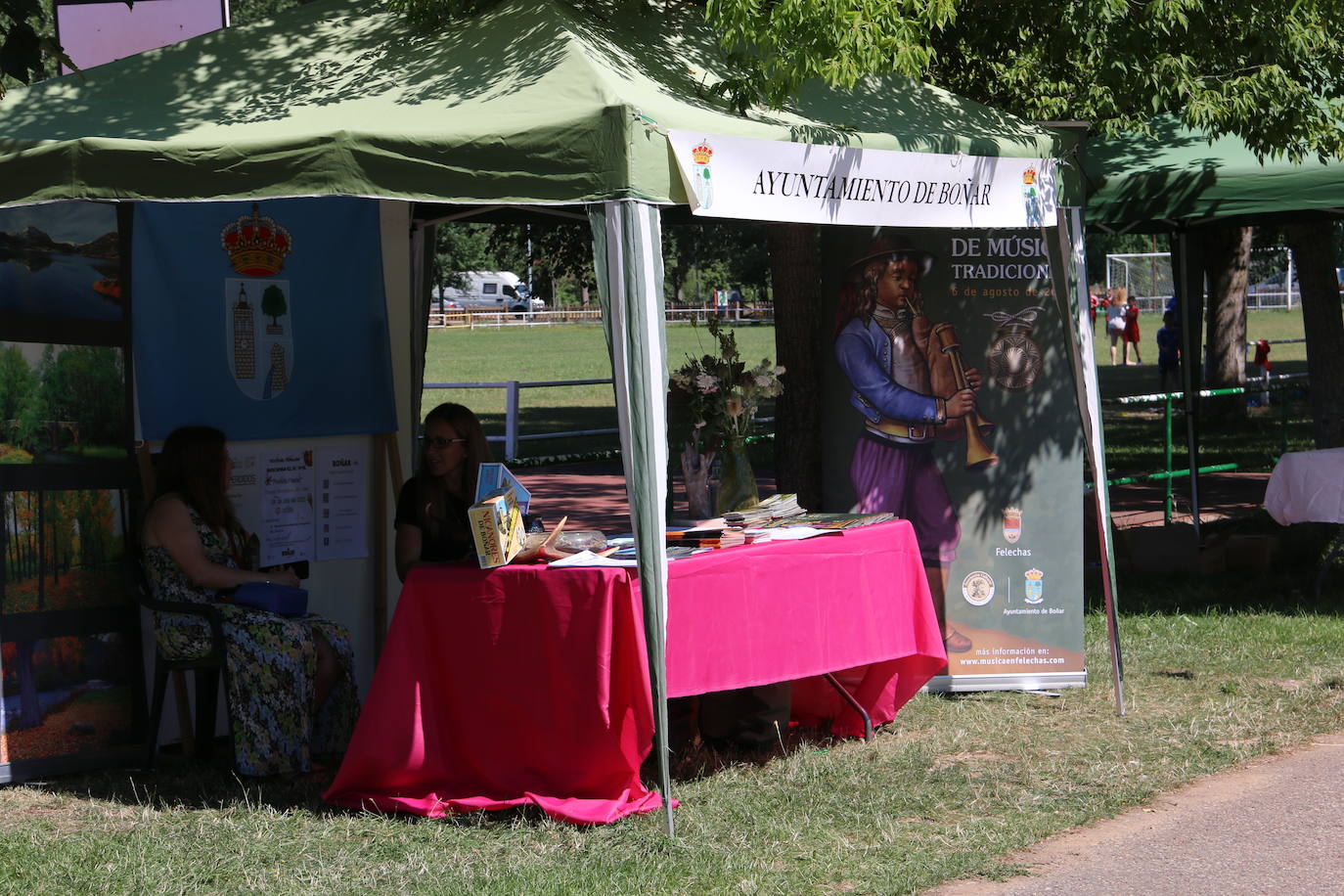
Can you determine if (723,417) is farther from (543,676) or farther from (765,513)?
(543,676)

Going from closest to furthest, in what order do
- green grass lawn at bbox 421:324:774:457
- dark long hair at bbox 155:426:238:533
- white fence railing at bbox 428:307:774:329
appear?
dark long hair at bbox 155:426:238:533
green grass lawn at bbox 421:324:774:457
white fence railing at bbox 428:307:774:329

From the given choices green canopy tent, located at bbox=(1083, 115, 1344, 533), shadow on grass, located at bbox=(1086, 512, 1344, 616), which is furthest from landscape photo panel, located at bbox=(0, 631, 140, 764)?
green canopy tent, located at bbox=(1083, 115, 1344, 533)

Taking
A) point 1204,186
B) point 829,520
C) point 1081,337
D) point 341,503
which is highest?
point 1204,186

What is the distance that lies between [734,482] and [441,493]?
4.29ft

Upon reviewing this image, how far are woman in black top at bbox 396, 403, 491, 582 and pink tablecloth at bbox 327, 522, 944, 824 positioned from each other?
1.34 feet

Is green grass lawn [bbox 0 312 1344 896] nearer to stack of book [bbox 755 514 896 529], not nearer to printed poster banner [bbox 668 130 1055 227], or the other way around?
stack of book [bbox 755 514 896 529]

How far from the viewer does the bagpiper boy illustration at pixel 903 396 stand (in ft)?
24.2

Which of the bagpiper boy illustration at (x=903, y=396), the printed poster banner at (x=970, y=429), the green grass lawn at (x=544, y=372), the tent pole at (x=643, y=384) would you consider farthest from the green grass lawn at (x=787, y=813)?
the green grass lawn at (x=544, y=372)

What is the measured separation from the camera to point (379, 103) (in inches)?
229

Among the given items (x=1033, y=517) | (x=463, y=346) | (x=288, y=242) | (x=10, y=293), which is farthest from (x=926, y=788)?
(x=463, y=346)

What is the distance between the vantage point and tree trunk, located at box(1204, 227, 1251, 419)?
63.1 ft

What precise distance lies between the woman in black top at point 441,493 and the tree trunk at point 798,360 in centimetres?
253

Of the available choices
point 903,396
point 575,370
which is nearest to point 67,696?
point 903,396

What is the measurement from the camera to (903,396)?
743 centimetres
